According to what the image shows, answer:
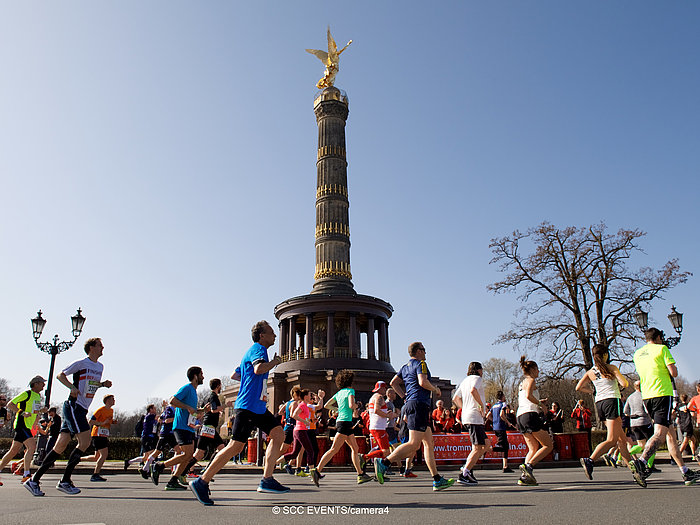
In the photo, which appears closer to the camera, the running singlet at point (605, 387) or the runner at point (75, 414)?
the runner at point (75, 414)

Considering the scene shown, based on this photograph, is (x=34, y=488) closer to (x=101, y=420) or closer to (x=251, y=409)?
(x=251, y=409)

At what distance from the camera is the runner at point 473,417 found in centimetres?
845

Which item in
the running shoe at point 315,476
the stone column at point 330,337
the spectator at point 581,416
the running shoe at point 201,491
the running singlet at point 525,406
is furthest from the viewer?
the stone column at point 330,337

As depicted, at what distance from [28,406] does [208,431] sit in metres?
3.24

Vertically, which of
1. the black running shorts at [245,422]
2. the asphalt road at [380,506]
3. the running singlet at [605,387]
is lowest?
the asphalt road at [380,506]

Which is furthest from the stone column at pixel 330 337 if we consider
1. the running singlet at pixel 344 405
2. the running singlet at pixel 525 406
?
the running singlet at pixel 525 406

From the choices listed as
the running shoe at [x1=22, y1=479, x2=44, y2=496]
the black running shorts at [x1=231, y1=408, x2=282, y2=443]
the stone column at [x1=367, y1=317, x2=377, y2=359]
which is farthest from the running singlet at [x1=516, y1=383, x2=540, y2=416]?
the stone column at [x1=367, y1=317, x2=377, y2=359]

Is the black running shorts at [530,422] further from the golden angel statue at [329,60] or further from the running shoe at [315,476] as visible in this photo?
the golden angel statue at [329,60]

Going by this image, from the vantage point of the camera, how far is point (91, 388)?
26.0 ft

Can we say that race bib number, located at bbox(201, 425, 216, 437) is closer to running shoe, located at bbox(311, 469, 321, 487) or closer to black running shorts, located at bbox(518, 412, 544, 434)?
running shoe, located at bbox(311, 469, 321, 487)

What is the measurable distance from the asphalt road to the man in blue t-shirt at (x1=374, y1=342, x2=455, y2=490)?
1.15 ft

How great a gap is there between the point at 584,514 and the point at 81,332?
17676 millimetres

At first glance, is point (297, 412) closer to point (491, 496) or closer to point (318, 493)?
point (318, 493)

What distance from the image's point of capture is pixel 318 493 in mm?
7598
